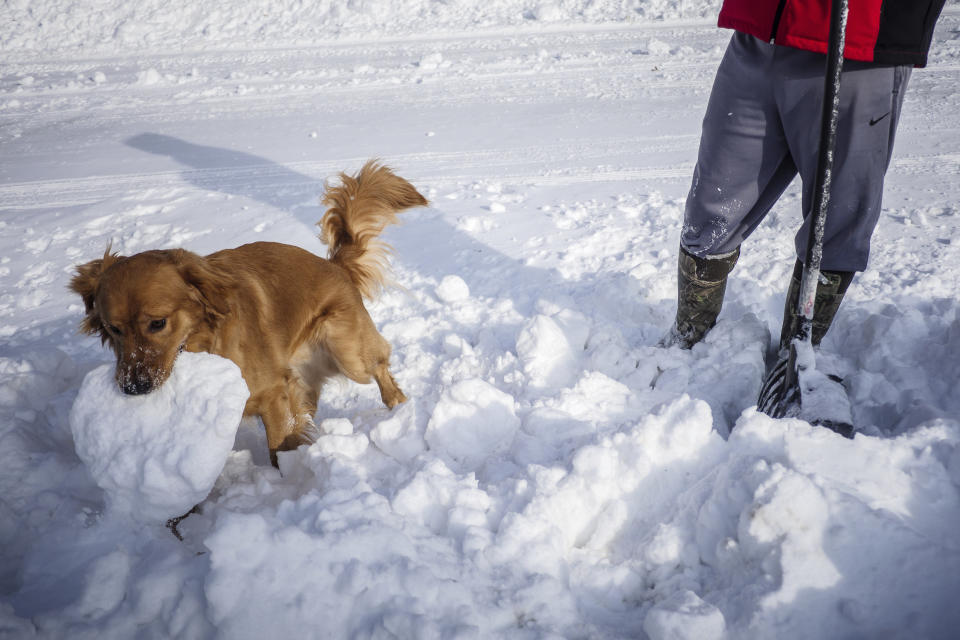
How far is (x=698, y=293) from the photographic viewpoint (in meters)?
2.09

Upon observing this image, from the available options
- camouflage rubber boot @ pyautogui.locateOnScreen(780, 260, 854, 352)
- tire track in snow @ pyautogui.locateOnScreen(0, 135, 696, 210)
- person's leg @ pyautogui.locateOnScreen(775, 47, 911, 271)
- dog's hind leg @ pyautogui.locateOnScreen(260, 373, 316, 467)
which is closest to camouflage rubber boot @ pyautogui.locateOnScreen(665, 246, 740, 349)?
camouflage rubber boot @ pyautogui.locateOnScreen(780, 260, 854, 352)

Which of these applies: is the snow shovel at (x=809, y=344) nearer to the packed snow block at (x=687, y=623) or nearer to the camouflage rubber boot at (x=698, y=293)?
the camouflage rubber boot at (x=698, y=293)

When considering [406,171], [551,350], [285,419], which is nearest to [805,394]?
[551,350]

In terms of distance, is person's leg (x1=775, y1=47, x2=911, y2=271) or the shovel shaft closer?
the shovel shaft

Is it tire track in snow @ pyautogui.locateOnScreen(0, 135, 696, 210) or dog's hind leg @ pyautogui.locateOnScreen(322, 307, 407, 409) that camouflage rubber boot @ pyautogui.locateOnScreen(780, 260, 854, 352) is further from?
tire track in snow @ pyautogui.locateOnScreen(0, 135, 696, 210)

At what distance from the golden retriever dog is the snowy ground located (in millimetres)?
186

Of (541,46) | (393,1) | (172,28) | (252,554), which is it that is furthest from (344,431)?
(172,28)

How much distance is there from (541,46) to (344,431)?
5665 millimetres

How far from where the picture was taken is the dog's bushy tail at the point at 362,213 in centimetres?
234

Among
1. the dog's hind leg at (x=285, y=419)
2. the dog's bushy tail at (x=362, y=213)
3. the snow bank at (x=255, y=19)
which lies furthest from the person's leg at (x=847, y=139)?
the snow bank at (x=255, y=19)

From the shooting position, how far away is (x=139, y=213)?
376 centimetres

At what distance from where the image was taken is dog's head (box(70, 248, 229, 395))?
60.1 inches

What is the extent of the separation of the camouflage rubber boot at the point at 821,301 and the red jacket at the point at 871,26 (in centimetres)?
66

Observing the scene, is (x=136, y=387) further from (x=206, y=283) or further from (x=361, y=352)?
(x=361, y=352)
